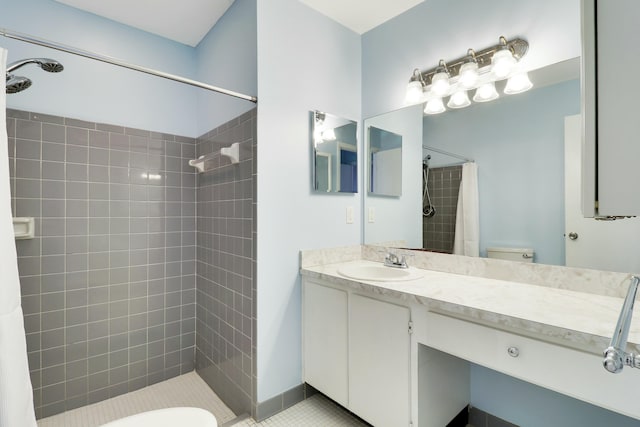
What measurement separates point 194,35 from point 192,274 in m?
1.86

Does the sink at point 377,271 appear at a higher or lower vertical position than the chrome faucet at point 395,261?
lower

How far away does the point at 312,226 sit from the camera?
1948 mm

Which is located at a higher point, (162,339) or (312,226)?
(312,226)

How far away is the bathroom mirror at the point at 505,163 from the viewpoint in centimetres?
138

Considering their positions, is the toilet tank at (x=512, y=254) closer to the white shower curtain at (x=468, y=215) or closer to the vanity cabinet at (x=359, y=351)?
the white shower curtain at (x=468, y=215)

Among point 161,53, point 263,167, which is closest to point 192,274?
point 263,167

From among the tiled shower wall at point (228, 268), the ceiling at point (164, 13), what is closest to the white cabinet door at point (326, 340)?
the tiled shower wall at point (228, 268)

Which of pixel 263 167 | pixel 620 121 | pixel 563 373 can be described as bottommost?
pixel 563 373

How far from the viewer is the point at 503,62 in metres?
1.48

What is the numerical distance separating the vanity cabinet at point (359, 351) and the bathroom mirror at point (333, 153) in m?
0.67

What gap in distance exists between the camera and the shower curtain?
3.13ft

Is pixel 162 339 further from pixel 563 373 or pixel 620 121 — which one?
pixel 620 121

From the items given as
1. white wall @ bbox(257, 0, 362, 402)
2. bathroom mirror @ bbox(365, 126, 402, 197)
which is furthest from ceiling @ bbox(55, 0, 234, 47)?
bathroom mirror @ bbox(365, 126, 402, 197)

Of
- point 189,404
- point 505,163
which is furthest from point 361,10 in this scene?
point 189,404
